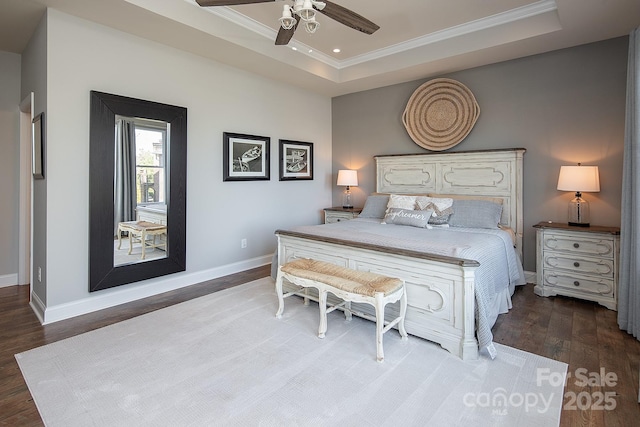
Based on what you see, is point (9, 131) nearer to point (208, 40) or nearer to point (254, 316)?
point (208, 40)

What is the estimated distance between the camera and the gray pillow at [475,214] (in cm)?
377

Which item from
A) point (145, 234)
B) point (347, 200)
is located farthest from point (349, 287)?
point (347, 200)

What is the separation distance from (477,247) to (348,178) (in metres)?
2.89

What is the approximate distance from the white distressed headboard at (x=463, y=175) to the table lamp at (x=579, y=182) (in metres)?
0.53

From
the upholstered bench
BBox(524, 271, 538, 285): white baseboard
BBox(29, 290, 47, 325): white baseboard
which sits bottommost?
BBox(29, 290, 47, 325): white baseboard

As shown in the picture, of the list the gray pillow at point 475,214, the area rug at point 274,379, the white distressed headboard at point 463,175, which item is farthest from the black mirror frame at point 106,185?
the gray pillow at point 475,214

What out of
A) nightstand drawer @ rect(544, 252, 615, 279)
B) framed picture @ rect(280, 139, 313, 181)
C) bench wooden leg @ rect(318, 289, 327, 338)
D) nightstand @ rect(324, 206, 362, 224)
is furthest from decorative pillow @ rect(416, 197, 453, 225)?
framed picture @ rect(280, 139, 313, 181)

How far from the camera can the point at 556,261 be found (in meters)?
3.48

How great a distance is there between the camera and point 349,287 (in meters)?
2.45

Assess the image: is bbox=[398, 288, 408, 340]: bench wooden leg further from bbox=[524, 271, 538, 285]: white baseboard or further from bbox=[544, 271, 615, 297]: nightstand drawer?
bbox=[524, 271, 538, 285]: white baseboard

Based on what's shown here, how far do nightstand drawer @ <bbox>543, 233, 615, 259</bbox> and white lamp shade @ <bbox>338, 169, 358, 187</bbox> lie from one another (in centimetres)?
274

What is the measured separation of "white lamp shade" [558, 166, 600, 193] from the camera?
3.36m

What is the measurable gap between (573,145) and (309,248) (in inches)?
124

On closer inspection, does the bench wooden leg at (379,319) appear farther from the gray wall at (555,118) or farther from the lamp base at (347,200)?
the lamp base at (347,200)
